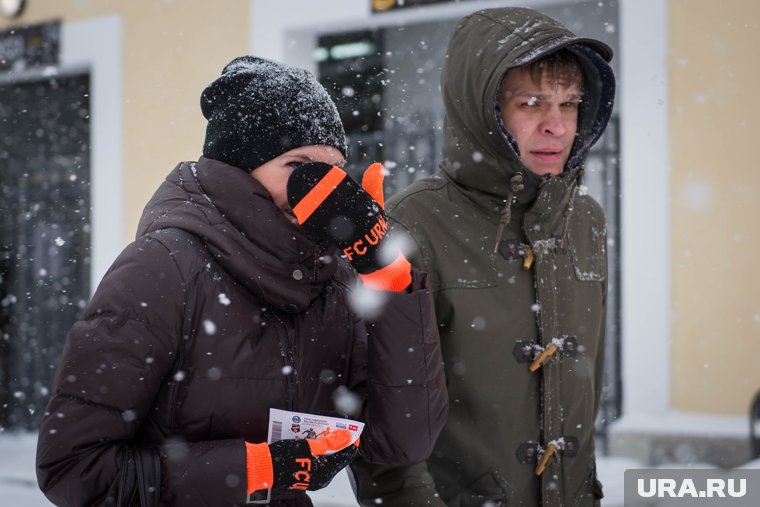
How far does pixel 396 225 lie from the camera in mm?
2494

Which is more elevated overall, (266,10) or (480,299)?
(266,10)

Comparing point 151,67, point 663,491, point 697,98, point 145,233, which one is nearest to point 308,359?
point 145,233

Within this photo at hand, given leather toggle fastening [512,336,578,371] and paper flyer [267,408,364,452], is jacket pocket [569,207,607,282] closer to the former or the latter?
leather toggle fastening [512,336,578,371]

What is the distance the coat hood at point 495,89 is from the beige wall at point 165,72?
4269mm

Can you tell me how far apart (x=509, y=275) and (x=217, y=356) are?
3.17 feet

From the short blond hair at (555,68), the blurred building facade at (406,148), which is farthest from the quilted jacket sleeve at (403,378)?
the blurred building facade at (406,148)

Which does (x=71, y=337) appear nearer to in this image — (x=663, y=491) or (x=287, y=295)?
(x=287, y=295)

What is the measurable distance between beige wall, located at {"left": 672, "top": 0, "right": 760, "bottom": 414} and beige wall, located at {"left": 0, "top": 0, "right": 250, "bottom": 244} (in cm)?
324

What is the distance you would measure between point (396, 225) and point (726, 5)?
13.1ft

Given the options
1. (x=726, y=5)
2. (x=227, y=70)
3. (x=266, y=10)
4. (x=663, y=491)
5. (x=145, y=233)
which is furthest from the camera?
(x=266, y=10)

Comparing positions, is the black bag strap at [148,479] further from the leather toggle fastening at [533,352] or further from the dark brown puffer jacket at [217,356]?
the leather toggle fastening at [533,352]

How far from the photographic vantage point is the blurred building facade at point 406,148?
5.48 metres

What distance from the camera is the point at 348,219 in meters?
2.01

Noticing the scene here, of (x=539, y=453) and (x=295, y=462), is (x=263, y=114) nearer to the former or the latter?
(x=295, y=462)
